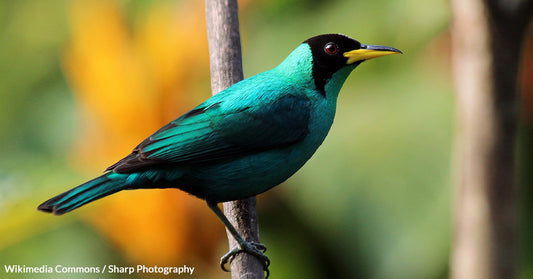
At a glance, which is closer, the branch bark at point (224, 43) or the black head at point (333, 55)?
the black head at point (333, 55)

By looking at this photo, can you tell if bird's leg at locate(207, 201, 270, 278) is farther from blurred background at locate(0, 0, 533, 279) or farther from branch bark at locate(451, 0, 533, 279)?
blurred background at locate(0, 0, 533, 279)

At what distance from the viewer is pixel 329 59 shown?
338 cm

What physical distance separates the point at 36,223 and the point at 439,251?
126 inches

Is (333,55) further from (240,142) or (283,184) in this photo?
(283,184)

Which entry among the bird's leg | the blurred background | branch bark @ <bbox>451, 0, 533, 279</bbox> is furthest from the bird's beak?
the blurred background

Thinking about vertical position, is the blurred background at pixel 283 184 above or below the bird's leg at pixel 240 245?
above

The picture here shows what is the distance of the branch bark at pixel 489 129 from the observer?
240cm

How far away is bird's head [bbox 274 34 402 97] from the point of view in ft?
11.1

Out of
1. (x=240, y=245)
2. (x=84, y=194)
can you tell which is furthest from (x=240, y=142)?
(x=84, y=194)

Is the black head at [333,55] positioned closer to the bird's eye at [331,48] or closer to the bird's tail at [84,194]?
the bird's eye at [331,48]

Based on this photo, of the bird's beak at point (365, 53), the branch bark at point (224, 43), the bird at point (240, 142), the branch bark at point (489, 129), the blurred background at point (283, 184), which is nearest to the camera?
the branch bark at point (489, 129)

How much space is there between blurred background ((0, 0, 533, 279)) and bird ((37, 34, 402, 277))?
4.71 ft

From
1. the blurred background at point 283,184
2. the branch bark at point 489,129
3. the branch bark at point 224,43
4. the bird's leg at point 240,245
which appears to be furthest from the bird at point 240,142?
the blurred background at point 283,184

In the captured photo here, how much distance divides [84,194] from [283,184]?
7.24ft
